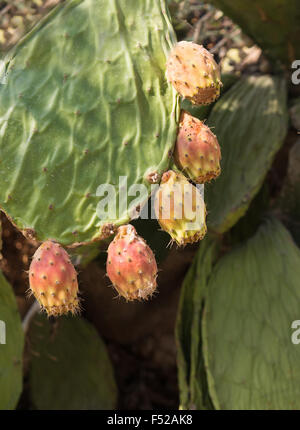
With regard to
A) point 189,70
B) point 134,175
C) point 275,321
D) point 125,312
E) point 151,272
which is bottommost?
point 125,312

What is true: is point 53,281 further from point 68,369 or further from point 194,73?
point 68,369

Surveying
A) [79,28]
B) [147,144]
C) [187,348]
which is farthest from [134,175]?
[187,348]

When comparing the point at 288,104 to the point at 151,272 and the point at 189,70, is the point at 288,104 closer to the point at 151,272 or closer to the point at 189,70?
the point at 189,70

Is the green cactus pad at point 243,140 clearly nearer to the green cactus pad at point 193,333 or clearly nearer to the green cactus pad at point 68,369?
the green cactus pad at point 193,333

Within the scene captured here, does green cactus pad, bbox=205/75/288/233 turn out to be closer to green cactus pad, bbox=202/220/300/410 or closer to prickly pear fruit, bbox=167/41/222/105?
green cactus pad, bbox=202/220/300/410

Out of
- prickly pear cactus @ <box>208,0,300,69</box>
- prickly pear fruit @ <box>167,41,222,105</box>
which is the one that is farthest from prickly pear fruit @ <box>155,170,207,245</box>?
prickly pear cactus @ <box>208,0,300,69</box>

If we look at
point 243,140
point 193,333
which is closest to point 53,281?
point 193,333
